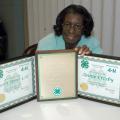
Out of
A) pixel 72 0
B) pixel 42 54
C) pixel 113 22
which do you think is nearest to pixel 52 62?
pixel 42 54

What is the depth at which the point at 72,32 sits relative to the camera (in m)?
1.68

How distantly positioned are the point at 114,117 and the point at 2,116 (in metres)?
0.48

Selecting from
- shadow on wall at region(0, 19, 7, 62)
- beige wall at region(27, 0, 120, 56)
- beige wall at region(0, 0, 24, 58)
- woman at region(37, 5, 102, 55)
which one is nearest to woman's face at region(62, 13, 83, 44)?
woman at region(37, 5, 102, 55)

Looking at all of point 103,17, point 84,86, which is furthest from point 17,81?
point 103,17

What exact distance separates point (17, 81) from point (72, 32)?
1.59 feet

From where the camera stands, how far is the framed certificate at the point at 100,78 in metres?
1.35

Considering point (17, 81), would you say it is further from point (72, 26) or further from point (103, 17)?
point (103, 17)

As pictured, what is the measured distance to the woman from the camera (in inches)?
66.8

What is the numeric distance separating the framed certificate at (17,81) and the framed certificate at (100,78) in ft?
0.77

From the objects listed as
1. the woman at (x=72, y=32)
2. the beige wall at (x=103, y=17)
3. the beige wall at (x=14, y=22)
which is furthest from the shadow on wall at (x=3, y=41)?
the woman at (x=72, y=32)

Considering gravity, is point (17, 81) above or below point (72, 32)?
below

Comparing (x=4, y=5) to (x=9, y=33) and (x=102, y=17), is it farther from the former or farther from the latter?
(x=102, y=17)

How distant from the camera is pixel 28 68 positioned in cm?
139

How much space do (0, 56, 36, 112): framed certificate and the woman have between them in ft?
1.25
